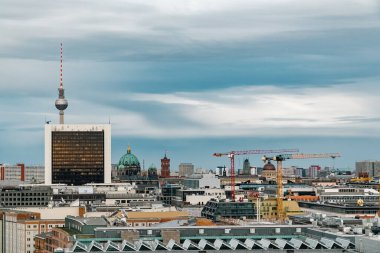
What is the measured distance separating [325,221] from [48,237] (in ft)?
212

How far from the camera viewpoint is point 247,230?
4774 inches

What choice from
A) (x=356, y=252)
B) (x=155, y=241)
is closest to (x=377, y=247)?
(x=356, y=252)

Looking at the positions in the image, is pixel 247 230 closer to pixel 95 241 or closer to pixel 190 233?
pixel 190 233

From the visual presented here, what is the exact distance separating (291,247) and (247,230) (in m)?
10.8

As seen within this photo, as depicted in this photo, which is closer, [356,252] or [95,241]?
[356,252]

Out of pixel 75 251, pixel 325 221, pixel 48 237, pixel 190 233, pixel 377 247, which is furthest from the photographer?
pixel 48 237

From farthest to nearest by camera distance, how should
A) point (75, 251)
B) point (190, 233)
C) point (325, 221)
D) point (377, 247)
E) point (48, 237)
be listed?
point (48, 237)
point (325, 221)
point (190, 233)
point (75, 251)
point (377, 247)

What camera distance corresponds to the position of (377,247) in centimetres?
9969

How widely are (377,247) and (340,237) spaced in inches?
455

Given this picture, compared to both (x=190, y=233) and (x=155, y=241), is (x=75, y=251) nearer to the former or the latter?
(x=155, y=241)

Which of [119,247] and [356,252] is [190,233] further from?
[356,252]

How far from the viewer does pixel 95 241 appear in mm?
113875

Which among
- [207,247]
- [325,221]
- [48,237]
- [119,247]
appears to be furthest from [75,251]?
[48,237]

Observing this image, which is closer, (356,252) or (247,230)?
(356,252)
